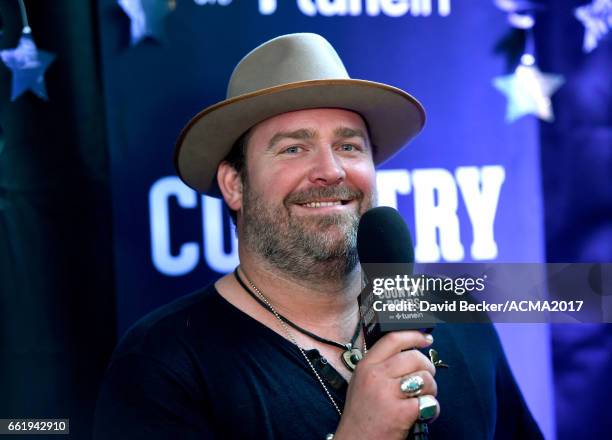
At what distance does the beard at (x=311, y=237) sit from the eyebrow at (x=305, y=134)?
19 centimetres

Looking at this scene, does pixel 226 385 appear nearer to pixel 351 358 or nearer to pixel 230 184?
pixel 351 358

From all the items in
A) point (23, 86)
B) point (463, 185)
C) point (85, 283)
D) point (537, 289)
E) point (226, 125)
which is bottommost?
point (537, 289)

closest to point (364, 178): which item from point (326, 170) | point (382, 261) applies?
point (326, 170)

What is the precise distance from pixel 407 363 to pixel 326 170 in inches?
35.7

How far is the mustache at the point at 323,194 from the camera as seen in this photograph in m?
2.49

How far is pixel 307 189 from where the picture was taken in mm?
2506

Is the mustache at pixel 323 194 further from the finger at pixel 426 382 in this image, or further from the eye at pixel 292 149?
the finger at pixel 426 382

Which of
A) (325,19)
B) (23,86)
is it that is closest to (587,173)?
(325,19)

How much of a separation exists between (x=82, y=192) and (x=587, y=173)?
2.00m

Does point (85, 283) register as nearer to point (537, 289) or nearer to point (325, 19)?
point (325, 19)

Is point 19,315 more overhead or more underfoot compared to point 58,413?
more overhead

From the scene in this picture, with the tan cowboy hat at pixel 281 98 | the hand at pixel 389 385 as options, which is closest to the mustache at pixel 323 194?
the tan cowboy hat at pixel 281 98

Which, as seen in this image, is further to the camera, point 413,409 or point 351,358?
point 351,358

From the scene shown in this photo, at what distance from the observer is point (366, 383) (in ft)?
5.97
